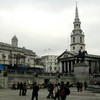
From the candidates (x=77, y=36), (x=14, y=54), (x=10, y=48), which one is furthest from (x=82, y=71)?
(x=77, y=36)

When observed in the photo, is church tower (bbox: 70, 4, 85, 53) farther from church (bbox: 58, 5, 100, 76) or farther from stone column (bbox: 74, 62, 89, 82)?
stone column (bbox: 74, 62, 89, 82)

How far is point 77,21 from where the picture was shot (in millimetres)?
161750

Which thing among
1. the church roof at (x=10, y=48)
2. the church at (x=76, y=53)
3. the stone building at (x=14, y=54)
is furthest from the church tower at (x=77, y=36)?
the church roof at (x=10, y=48)

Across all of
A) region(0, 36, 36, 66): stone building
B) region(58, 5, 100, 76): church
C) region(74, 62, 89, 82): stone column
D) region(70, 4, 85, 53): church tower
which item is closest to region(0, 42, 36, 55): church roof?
region(0, 36, 36, 66): stone building

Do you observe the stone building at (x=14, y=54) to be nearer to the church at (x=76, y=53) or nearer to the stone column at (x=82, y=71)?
the church at (x=76, y=53)

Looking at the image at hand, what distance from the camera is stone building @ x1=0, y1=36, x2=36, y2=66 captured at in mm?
120812

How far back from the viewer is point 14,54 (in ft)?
417

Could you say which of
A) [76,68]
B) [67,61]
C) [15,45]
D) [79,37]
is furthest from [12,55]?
[76,68]

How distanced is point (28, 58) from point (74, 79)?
66851 mm

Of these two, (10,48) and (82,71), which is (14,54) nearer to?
(10,48)

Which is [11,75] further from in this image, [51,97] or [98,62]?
[98,62]

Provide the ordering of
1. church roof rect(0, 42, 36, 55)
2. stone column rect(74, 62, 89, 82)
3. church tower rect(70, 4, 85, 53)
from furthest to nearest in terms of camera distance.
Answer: church tower rect(70, 4, 85, 53), church roof rect(0, 42, 36, 55), stone column rect(74, 62, 89, 82)

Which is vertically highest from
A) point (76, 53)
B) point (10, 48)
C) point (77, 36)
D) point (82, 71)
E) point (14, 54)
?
point (77, 36)

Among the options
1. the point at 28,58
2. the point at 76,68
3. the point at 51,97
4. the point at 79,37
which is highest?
the point at 79,37
